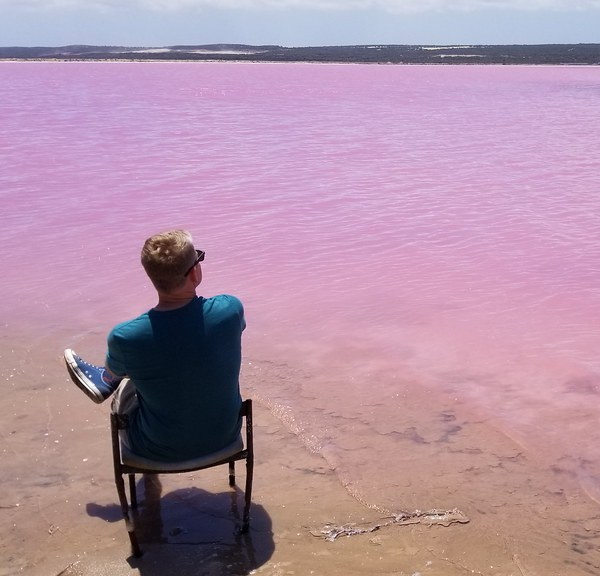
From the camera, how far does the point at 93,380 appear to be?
2939 mm

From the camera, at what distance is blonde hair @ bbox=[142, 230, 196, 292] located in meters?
2.59

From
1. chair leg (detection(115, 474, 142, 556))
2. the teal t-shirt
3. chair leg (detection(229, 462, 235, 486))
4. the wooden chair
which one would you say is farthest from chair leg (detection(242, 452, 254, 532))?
chair leg (detection(115, 474, 142, 556))

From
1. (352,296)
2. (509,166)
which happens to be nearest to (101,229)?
(352,296)

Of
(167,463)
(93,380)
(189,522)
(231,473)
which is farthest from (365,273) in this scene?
(167,463)

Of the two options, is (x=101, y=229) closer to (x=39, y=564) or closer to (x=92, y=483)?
(x=92, y=483)

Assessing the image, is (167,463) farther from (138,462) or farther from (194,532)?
(194,532)

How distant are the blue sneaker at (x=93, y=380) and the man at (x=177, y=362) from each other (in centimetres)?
6

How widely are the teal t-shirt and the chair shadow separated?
1.37ft

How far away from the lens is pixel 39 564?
9.48 feet

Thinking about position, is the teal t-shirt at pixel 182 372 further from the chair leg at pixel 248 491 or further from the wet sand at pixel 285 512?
the wet sand at pixel 285 512

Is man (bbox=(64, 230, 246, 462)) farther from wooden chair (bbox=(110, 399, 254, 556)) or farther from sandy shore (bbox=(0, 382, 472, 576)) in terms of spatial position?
sandy shore (bbox=(0, 382, 472, 576))

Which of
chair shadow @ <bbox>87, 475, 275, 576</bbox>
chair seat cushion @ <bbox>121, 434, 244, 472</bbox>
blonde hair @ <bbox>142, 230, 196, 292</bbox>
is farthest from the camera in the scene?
chair shadow @ <bbox>87, 475, 275, 576</bbox>

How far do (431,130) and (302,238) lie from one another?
9431 millimetres

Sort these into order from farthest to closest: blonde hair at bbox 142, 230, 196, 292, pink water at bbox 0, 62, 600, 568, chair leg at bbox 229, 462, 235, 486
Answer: pink water at bbox 0, 62, 600, 568 < chair leg at bbox 229, 462, 235, 486 < blonde hair at bbox 142, 230, 196, 292
